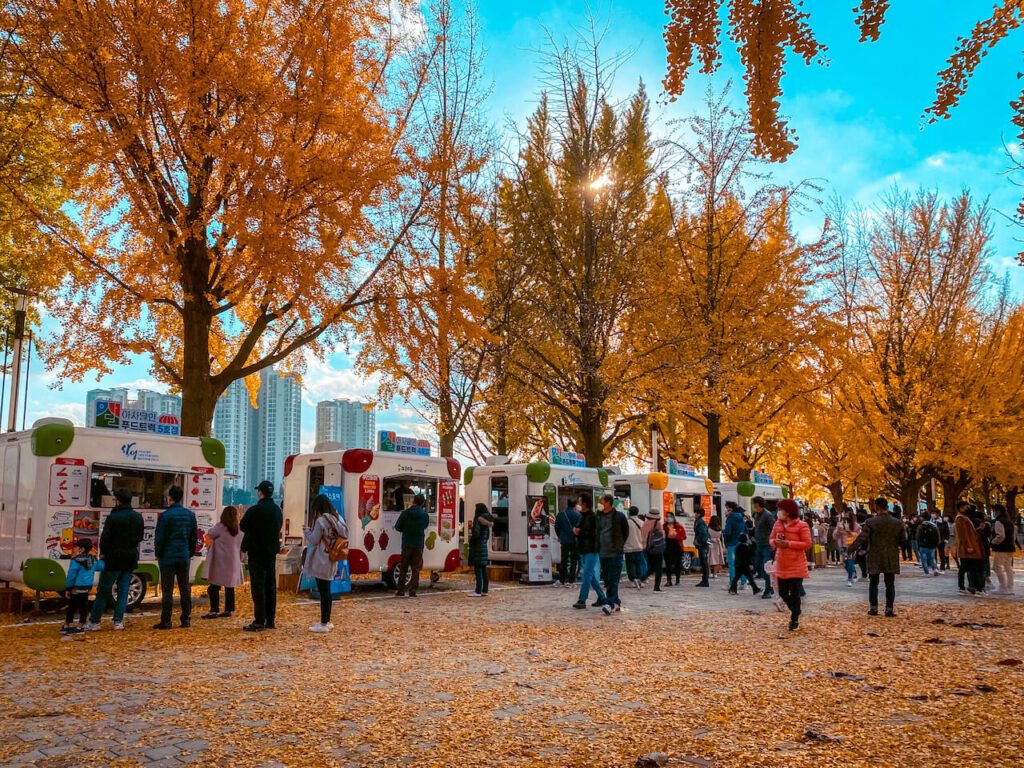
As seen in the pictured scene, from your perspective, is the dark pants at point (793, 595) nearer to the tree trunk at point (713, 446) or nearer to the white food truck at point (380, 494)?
the white food truck at point (380, 494)

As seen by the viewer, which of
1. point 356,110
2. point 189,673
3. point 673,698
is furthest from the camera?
point 356,110

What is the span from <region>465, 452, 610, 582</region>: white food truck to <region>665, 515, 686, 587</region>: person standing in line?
8.25ft

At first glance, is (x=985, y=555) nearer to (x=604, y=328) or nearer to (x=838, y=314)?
(x=604, y=328)

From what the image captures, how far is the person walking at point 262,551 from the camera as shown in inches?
402

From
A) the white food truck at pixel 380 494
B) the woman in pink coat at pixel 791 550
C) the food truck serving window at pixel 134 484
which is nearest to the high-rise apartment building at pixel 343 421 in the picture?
the white food truck at pixel 380 494

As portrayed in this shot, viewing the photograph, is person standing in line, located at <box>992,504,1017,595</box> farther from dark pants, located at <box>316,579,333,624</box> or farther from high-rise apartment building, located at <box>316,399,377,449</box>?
high-rise apartment building, located at <box>316,399,377,449</box>

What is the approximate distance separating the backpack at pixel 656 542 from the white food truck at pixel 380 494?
4014 mm

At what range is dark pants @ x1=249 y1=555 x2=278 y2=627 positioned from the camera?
10.2m

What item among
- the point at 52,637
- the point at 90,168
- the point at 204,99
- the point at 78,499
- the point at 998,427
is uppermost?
the point at 204,99

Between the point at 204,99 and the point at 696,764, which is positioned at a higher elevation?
the point at 204,99

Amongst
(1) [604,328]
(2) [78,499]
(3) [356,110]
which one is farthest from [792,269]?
(2) [78,499]

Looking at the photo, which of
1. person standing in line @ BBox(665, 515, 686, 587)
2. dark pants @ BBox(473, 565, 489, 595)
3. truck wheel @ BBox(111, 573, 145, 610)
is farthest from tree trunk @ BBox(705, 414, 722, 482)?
truck wheel @ BBox(111, 573, 145, 610)

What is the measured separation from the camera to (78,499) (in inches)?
449

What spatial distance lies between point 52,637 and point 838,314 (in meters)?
23.1
